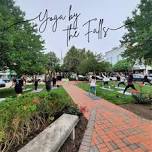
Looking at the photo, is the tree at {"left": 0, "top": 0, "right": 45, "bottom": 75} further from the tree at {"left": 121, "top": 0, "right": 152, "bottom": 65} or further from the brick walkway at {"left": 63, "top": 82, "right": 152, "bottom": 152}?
the tree at {"left": 121, "top": 0, "right": 152, "bottom": 65}

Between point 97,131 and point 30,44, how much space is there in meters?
17.4

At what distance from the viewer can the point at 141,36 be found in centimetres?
2028

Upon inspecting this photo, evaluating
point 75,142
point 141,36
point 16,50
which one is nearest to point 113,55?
point 141,36

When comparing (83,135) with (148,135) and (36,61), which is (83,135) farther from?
(36,61)

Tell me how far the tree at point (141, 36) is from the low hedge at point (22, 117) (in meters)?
14.8

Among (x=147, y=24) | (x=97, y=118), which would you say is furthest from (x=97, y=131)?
(x=147, y=24)

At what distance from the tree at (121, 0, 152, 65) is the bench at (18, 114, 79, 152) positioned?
52.6 ft

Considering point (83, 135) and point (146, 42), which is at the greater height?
point (146, 42)

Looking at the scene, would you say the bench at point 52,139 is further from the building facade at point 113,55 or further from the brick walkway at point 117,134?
the building facade at point 113,55

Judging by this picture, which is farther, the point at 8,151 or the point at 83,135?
the point at 83,135

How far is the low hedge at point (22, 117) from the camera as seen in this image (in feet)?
13.7

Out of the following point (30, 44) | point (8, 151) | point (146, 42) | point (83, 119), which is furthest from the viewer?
point (30, 44)

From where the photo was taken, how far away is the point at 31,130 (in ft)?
17.7

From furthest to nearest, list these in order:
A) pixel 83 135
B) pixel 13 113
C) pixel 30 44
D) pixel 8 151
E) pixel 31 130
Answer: pixel 30 44, pixel 83 135, pixel 31 130, pixel 13 113, pixel 8 151
